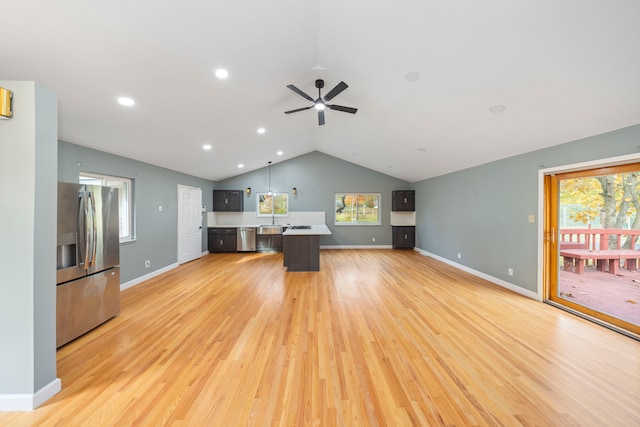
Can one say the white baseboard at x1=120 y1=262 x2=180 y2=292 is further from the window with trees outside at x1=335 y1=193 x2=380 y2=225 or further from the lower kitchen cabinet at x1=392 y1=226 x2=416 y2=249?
the lower kitchen cabinet at x1=392 y1=226 x2=416 y2=249

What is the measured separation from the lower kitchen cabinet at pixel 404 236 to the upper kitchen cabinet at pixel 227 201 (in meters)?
5.27

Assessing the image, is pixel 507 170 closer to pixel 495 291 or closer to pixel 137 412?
pixel 495 291

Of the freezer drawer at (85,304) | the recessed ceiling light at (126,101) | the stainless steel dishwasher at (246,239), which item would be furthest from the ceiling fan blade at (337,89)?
the stainless steel dishwasher at (246,239)

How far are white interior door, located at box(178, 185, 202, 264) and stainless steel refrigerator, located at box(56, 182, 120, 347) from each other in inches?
128

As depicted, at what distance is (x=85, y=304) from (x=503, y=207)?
6.14m

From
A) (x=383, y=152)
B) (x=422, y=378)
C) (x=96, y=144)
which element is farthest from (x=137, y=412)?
(x=383, y=152)

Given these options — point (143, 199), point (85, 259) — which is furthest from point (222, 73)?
point (143, 199)

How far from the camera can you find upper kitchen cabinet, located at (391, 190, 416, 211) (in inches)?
323

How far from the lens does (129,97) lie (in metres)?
2.84

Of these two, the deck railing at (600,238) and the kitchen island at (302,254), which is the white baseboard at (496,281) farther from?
the kitchen island at (302,254)

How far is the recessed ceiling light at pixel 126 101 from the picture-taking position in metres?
2.84

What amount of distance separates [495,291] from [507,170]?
2.09 meters

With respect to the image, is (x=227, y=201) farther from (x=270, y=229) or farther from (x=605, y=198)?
(x=605, y=198)

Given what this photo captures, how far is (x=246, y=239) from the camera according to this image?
7.80 meters
